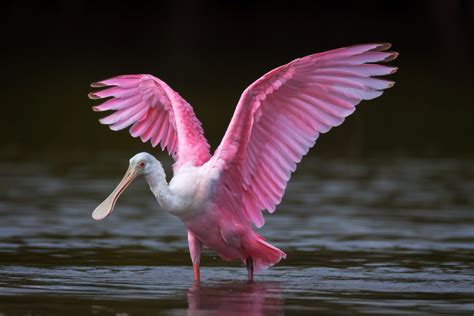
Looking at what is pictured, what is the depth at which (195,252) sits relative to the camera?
32.1 feet

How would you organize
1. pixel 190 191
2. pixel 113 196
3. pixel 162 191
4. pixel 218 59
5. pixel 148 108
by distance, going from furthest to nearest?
pixel 218 59 → pixel 148 108 → pixel 113 196 → pixel 190 191 → pixel 162 191

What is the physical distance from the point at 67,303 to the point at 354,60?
2410 millimetres

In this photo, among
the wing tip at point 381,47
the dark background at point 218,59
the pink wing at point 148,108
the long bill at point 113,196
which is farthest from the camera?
the dark background at point 218,59

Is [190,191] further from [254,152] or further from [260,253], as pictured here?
[260,253]

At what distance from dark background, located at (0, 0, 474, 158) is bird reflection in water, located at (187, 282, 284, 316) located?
760 centimetres

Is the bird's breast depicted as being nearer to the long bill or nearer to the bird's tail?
the long bill

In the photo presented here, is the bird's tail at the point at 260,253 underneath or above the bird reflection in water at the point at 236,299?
above

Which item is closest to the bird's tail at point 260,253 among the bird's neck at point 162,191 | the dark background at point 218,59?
the bird's neck at point 162,191

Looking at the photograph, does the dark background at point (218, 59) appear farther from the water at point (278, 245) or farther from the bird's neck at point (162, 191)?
the bird's neck at point (162, 191)

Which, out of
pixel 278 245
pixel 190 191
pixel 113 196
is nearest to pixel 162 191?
pixel 190 191

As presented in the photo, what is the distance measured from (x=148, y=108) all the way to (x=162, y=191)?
1395 millimetres

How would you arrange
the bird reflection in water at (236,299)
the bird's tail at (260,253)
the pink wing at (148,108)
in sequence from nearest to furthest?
the bird reflection in water at (236,299), the bird's tail at (260,253), the pink wing at (148,108)

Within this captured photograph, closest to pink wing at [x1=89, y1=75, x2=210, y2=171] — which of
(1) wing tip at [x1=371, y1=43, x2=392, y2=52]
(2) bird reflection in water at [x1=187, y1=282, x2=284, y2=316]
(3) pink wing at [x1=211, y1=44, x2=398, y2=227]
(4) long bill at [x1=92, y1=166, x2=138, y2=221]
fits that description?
(3) pink wing at [x1=211, y1=44, x2=398, y2=227]

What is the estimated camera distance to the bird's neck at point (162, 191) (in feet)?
30.9
